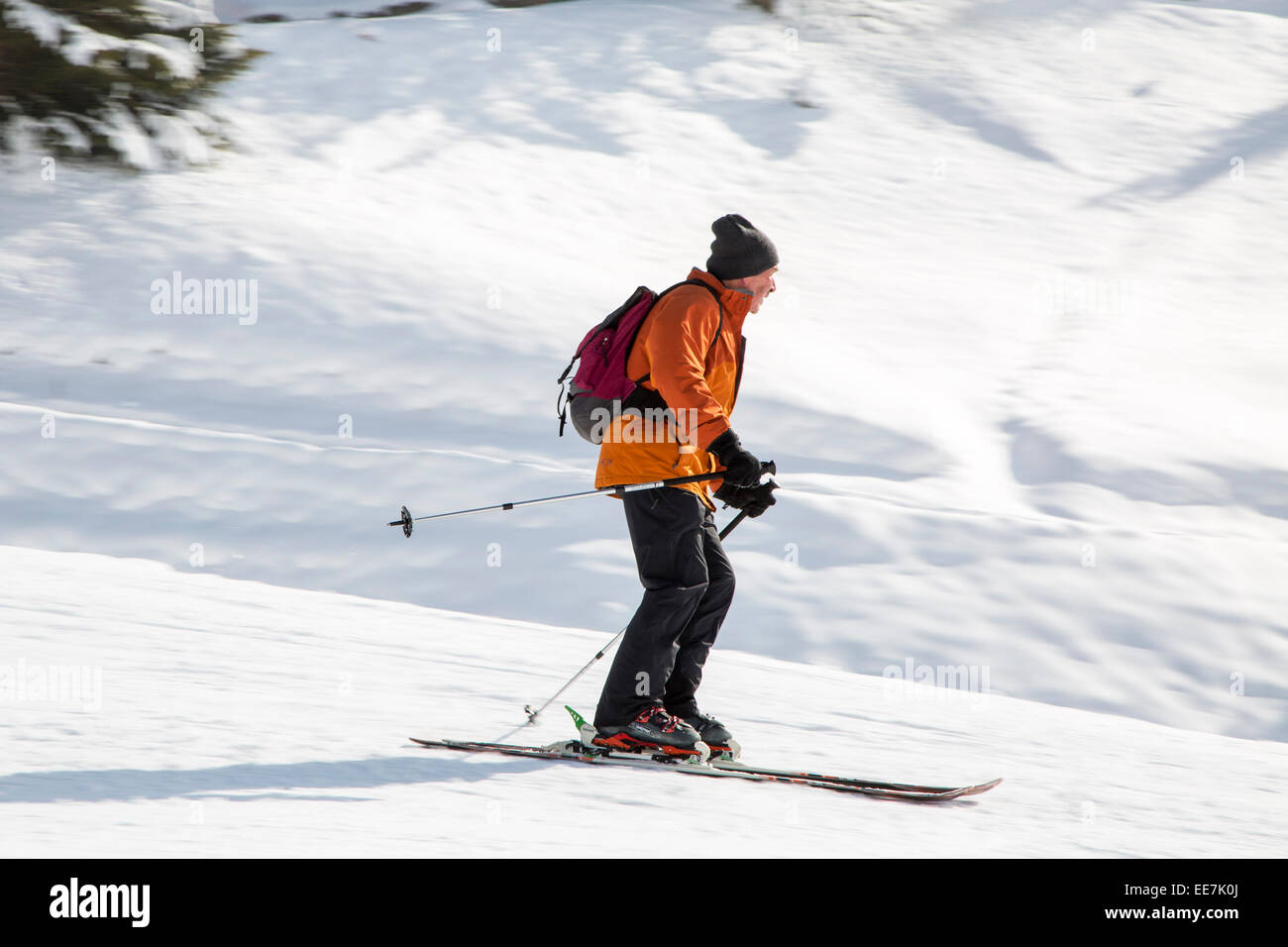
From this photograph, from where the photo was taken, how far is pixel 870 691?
536 cm

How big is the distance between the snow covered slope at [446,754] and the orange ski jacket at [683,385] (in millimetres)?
941

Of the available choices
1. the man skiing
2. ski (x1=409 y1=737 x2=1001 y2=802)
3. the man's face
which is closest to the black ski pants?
the man skiing

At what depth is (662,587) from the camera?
3.62 meters

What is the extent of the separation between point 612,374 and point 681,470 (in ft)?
1.16

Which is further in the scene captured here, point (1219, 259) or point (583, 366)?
point (1219, 259)

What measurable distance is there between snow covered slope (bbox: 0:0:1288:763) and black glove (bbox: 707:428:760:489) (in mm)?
1506

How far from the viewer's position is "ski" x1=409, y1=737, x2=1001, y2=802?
3.67 m

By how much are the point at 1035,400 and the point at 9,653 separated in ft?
25.7

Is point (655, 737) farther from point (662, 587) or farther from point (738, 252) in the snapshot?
point (738, 252)

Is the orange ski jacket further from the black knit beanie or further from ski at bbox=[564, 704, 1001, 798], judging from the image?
ski at bbox=[564, 704, 1001, 798]

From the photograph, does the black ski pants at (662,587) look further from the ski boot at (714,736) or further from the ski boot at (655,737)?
the ski boot at (714,736)

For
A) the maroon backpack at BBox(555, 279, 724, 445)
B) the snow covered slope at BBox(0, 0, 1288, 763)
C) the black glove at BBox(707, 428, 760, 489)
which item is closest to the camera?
the black glove at BBox(707, 428, 760, 489)

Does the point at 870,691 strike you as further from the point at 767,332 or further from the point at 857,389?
the point at 767,332
